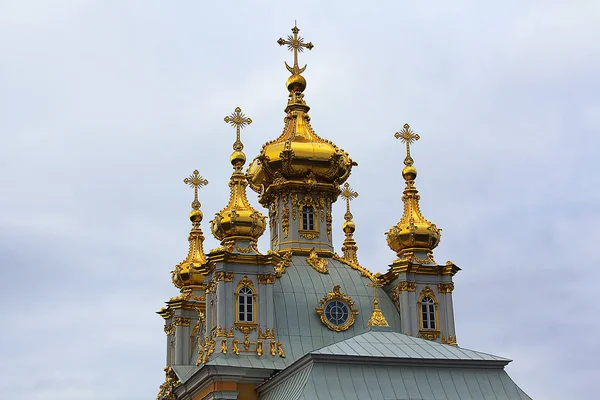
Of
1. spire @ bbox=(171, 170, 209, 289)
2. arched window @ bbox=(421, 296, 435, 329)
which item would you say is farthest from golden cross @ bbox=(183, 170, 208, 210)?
arched window @ bbox=(421, 296, 435, 329)

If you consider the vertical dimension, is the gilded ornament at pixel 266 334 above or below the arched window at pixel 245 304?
below

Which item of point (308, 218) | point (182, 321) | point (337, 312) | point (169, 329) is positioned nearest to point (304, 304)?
point (337, 312)

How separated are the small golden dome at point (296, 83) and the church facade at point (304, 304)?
0.15ft

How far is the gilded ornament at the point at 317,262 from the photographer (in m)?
51.8

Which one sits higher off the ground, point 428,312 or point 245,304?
point 428,312

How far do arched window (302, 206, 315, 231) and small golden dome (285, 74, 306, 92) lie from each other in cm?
605

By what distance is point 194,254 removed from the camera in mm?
58906

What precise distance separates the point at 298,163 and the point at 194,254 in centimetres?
763

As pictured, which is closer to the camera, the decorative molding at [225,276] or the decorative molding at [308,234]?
the decorative molding at [225,276]

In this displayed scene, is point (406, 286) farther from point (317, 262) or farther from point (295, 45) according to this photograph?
point (295, 45)

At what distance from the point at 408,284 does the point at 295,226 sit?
5.71 metres

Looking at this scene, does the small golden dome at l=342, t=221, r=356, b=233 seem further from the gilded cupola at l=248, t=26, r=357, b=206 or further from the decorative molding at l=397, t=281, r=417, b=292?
the decorative molding at l=397, t=281, r=417, b=292

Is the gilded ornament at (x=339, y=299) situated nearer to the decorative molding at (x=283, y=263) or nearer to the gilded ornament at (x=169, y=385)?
the decorative molding at (x=283, y=263)

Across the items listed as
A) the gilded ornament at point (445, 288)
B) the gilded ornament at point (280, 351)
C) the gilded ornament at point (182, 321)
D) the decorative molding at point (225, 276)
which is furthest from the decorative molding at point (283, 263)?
the gilded ornament at point (182, 321)
